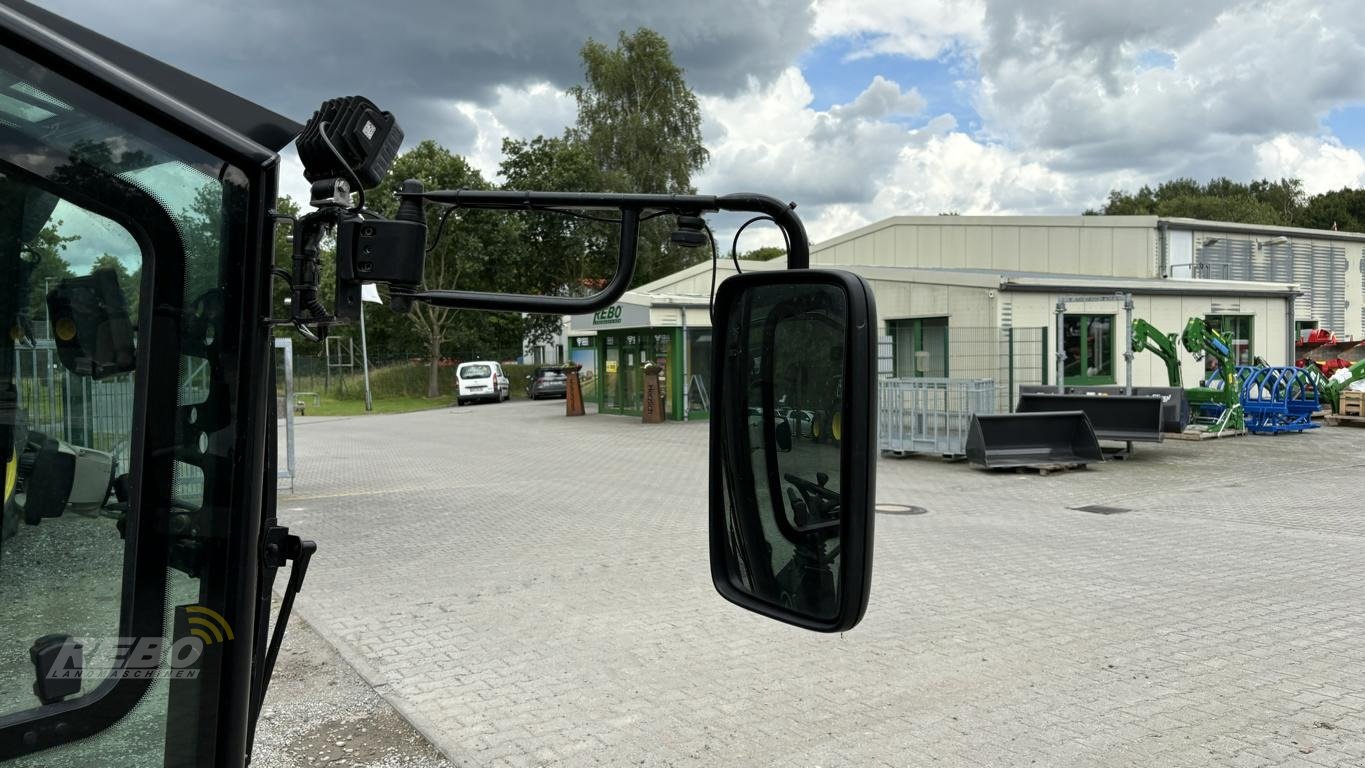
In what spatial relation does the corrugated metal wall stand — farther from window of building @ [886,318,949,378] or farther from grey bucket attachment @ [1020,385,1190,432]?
grey bucket attachment @ [1020,385,1190,432]

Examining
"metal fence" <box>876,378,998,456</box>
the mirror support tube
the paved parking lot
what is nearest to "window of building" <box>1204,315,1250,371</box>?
"metal fence" <box>876,378,998,456</box>

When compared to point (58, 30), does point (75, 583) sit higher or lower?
lower

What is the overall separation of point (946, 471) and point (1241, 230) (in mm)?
25124

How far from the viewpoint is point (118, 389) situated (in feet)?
4.66

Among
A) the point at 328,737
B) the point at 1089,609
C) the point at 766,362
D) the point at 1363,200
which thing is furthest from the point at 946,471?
the point at 1363,200

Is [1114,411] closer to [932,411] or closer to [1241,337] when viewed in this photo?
[932,411]

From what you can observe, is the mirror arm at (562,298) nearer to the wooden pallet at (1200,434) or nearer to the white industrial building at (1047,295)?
the white industrial building at (1047,295)

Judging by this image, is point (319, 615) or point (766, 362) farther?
point (319, 615)

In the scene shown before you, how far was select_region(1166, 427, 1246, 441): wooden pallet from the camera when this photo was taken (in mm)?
18625

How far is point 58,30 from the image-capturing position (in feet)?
4.44

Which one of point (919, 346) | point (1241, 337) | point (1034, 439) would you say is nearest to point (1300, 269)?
point (1241, 337)

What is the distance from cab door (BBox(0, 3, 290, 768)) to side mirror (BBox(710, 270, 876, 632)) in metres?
0.81

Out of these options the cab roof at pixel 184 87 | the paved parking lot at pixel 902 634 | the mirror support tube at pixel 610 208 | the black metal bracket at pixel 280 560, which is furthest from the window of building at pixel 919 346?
the cab roof at pixel 184 87

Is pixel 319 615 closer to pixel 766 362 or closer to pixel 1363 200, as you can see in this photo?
pixel 766 362
